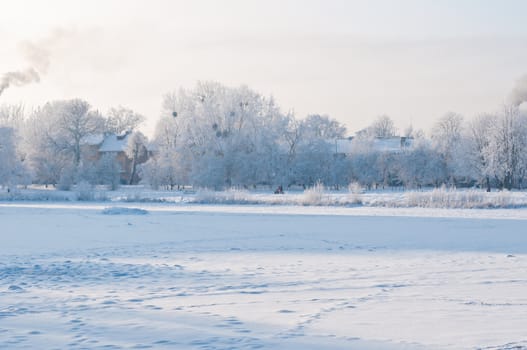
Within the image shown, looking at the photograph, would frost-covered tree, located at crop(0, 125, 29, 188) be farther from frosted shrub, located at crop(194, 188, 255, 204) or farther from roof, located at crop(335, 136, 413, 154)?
roof, located at crop(335, 136, 413, 154)

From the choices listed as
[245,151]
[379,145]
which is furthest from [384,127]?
[245,151]

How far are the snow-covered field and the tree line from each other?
43662mm

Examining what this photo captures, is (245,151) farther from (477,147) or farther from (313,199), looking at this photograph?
(313,199)

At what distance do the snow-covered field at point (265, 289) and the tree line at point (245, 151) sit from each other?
43.7 meters

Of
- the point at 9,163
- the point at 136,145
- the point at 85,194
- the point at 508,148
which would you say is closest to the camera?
the point at 85,194

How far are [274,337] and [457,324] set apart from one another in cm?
219

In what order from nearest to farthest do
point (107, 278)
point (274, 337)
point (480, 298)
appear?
point (274, 337), point (480, 298), point (107, 278)

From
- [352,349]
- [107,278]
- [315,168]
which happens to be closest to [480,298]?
[352,349]

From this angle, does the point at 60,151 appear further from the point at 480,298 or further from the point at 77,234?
the point at 480,298

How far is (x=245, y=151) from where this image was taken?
6650 centimetres

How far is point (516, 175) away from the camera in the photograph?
67.2 metres

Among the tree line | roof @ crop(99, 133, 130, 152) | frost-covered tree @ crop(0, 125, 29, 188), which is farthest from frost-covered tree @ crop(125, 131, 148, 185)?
frost-covered tree @ crop(0, 125, 29, 188)

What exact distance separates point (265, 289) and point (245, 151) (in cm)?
5604

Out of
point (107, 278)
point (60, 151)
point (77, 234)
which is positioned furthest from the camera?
point (60, 151)
